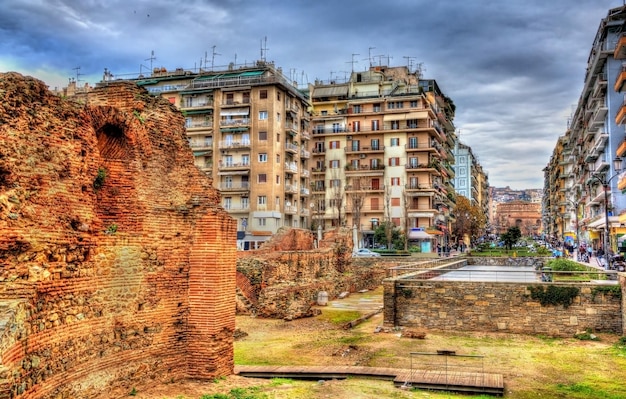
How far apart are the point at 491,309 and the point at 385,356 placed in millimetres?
6149

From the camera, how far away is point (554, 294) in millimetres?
20516

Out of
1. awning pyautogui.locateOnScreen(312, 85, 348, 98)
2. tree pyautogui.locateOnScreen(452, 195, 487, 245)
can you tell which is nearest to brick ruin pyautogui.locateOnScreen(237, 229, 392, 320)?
awning pyautogui.locateOnScreen(312, 85, 348, 98)

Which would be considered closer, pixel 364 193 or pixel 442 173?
pixel 364 193

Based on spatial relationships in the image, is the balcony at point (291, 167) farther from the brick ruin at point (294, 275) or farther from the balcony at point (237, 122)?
the brick ruin at point (294, 275)

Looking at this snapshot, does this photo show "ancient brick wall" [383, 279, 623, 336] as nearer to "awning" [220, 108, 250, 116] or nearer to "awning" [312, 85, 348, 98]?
Result: "awning" [220, 108, 250, 116]

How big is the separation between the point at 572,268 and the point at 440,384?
15.3 metres

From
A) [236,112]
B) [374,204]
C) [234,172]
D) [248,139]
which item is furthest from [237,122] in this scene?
[374,204]

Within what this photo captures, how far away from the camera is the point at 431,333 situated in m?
21.1

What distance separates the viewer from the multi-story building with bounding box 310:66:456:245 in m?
68.1

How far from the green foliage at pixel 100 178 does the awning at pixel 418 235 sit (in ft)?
192

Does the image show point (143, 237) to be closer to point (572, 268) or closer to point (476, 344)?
point (476, 344)

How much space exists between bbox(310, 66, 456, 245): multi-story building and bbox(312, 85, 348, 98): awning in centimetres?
154

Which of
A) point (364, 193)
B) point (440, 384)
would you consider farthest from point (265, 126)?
point (440, 384)

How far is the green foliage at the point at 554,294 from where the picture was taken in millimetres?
20344
